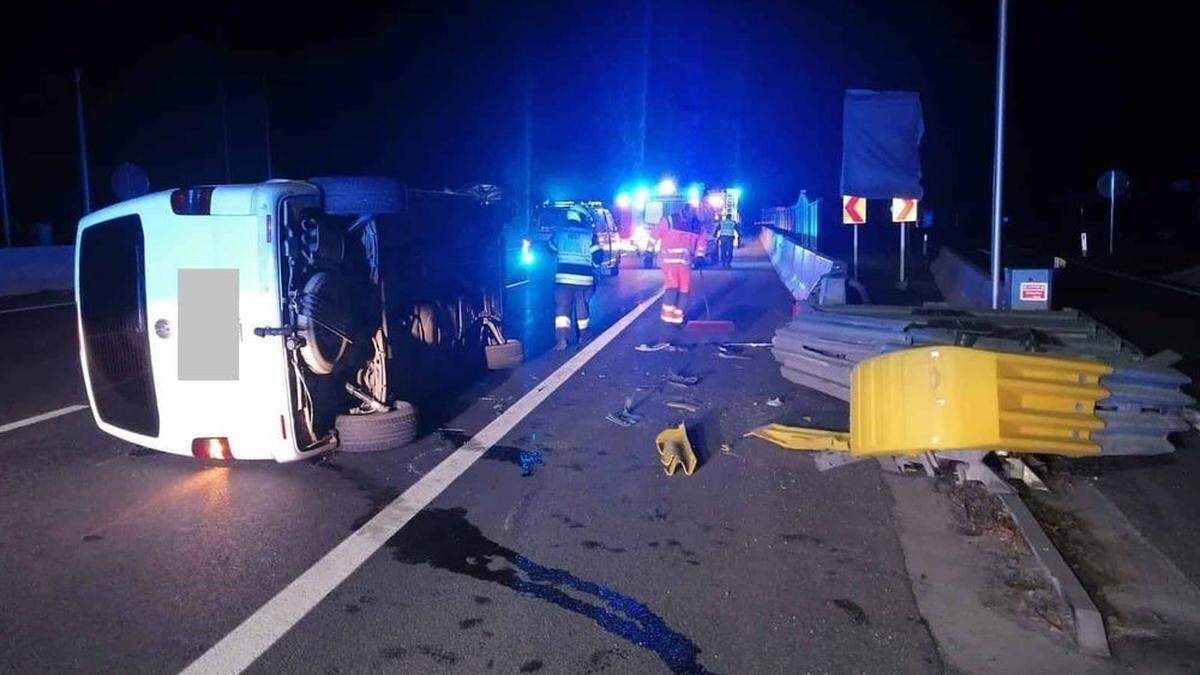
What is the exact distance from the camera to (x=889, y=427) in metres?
6.25

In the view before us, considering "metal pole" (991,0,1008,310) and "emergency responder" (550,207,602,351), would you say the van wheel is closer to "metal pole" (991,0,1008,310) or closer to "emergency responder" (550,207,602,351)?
"emergency responder" (550,207,602,351)

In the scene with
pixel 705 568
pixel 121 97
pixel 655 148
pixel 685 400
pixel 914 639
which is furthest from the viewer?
pixel 655 148

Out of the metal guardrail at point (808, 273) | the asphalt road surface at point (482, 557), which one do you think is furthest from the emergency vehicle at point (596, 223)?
the asphalt road surface at point (482, 557)

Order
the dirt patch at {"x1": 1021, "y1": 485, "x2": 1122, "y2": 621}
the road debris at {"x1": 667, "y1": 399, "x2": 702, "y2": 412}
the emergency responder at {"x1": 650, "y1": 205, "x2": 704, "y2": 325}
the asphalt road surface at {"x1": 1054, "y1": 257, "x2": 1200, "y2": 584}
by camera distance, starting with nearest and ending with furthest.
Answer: the dirt patch at {"x1": 1021, "y1": 485, "x2": 1122, "y2": 621} → the asphalt road surface at {"x1": 1054, "y1": 257, "x2": 1200, "y2": 584} → the road debris at {"x1": 667, "y1": 399, "x2": 702, "y2": 412} → the emergency responder at {"x1": 650, "y1": 205, "x2": 704, "y2": 325}

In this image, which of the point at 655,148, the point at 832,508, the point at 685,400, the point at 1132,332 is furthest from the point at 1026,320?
the point at 655,148

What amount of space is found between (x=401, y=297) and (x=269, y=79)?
168 feet

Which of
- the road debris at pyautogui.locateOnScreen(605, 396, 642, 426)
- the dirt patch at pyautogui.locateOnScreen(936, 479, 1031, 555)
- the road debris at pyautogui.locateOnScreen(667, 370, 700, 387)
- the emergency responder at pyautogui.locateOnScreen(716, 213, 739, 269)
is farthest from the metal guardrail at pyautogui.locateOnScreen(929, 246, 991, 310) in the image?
the dirt patch at pyautogui.locateOnScreen(936, 479, 1031, 555)

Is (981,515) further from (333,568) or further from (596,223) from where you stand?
(596,223)

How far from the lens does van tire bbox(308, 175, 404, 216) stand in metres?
7.36

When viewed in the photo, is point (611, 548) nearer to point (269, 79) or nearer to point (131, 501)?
point (131, 501)

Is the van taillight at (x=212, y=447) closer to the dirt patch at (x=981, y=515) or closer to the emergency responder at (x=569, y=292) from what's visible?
the dirt patch at (x=981, y=515)

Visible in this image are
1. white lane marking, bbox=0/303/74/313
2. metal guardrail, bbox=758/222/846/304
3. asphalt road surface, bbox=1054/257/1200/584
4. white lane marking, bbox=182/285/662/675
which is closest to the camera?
white lane marking, bbox=182/285/662/675

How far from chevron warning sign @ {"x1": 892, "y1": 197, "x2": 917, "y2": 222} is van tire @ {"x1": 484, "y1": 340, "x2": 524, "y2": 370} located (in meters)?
10.6

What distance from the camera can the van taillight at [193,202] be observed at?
659cm
